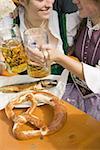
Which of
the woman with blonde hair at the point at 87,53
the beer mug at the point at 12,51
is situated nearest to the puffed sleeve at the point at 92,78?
the woman with blonde hair at the point at 87,53

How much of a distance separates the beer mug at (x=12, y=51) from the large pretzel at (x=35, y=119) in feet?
0.59

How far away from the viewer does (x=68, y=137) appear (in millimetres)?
1049

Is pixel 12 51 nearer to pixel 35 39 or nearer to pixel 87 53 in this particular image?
pixel 35 39

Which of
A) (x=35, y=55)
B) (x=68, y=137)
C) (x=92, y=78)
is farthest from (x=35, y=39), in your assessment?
(x=68, y=137)

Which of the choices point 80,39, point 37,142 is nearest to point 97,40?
point 80,39

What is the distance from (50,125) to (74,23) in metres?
0.53

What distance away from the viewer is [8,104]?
1.18 m

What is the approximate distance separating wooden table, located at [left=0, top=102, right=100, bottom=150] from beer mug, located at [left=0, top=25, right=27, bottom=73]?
0.26 meters

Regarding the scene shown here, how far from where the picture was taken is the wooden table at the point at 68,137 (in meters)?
1.01

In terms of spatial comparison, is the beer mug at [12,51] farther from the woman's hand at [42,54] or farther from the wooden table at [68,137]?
the wooden table at [68,137]

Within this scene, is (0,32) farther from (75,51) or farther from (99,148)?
(99,148)

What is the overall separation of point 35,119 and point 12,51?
0.99 feet

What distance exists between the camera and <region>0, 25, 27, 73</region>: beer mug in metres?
1.29

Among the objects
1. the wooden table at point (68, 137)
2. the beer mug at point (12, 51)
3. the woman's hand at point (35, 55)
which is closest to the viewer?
the wooden table at point (68, 137)
